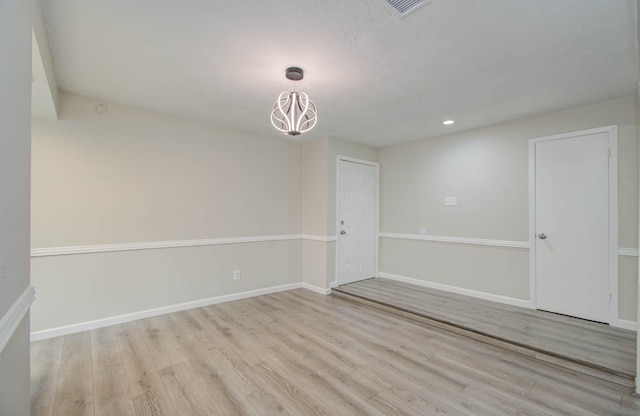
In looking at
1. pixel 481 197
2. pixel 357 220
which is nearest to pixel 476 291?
pixel 481 197

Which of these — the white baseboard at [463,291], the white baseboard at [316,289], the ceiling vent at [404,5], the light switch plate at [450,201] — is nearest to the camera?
the ceiling vent at [404,5]

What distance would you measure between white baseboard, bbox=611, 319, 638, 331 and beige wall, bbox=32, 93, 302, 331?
4.10 metres

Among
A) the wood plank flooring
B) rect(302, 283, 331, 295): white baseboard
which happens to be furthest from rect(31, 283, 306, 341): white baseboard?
the wood plank flooring

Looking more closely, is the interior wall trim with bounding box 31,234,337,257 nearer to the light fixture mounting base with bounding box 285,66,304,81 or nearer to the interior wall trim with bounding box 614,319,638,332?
the light fixture mounting base with bounding box 285,66,304,81

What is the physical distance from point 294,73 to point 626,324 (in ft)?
13.8

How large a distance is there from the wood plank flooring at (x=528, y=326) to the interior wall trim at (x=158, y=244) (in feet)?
3.78

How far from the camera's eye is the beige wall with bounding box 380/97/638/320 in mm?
3025

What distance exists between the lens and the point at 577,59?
228 cm

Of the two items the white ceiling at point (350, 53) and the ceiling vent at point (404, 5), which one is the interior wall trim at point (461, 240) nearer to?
the white ceiling at point (350, 53)

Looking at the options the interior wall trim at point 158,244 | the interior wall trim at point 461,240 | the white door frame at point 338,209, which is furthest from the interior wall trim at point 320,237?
the interior wall trim at point 461,240

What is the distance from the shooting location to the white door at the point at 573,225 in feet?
10.4

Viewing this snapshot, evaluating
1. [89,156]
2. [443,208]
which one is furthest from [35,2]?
[443,208]

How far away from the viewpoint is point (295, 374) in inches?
91.5

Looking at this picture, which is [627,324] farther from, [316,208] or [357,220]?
[316,208]
